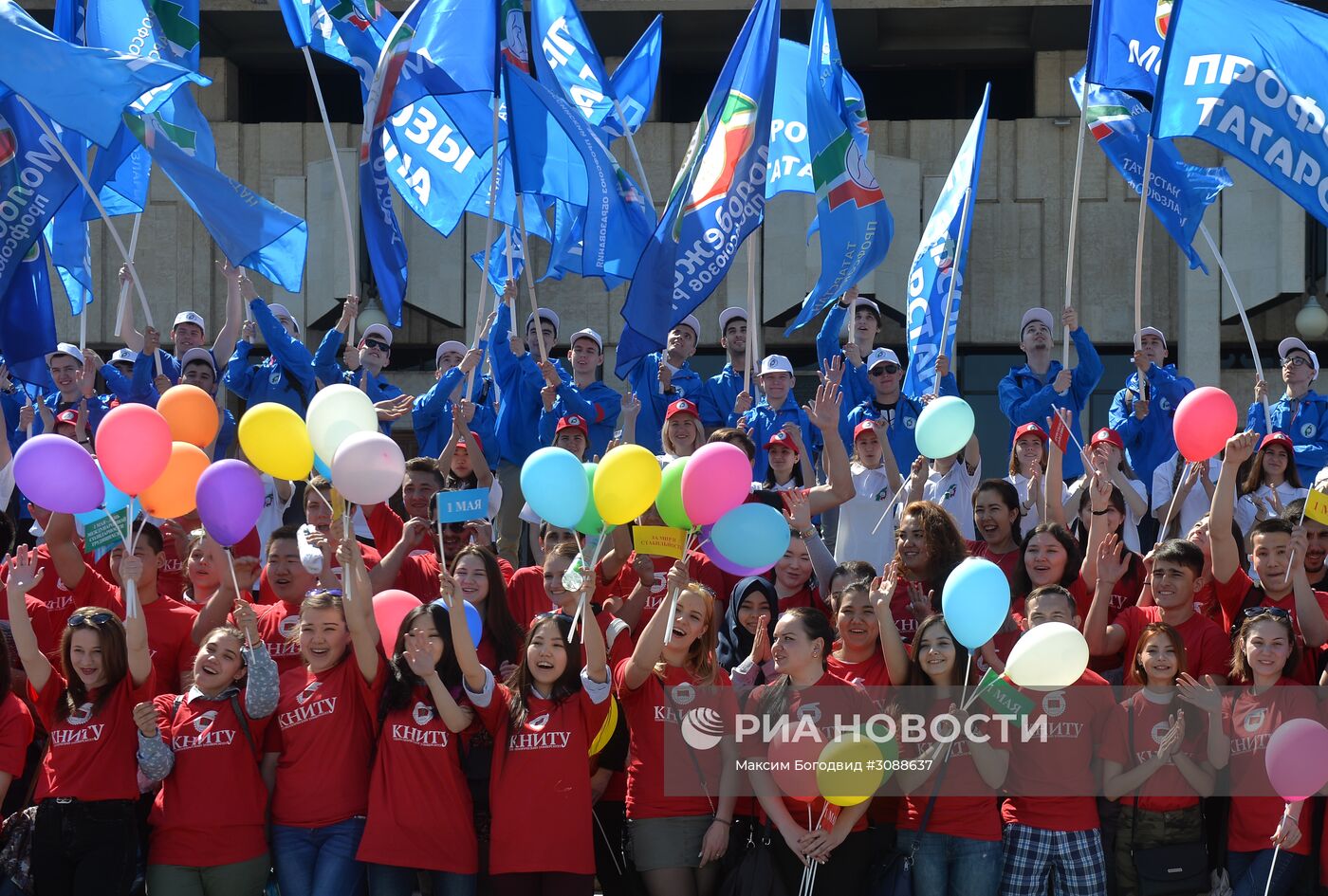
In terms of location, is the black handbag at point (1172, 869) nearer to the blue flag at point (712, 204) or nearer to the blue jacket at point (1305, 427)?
the blue flag at point (712, 204)

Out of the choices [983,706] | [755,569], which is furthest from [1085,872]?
[755,569]

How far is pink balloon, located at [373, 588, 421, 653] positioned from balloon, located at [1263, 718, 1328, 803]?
3.34 metres

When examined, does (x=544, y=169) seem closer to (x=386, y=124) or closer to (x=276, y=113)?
(x=386, y=124)

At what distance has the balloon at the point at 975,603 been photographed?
6.18 m

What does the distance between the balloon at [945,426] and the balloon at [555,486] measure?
2103 mm

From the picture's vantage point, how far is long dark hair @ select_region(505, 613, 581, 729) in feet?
20.6

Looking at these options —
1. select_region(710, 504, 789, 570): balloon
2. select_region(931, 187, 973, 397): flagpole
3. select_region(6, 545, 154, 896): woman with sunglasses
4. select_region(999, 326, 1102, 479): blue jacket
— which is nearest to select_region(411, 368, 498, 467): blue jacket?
select_region(931, 187, 973, 397): flagpole

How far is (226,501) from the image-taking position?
6.51 meters

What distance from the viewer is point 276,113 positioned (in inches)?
724

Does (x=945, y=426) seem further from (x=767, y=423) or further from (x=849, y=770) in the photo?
(x=849, y=770)

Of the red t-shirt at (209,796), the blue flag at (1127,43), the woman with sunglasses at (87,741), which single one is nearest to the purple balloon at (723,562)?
the red t-shirt at (209,796)

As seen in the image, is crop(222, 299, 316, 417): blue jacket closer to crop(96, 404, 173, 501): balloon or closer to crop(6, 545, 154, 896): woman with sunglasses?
crop(96, 404, 173, 501): balloon

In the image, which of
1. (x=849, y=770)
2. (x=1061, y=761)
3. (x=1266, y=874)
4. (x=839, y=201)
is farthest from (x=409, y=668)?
(x=839, y=201)

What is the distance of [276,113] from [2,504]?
33.9 ft
